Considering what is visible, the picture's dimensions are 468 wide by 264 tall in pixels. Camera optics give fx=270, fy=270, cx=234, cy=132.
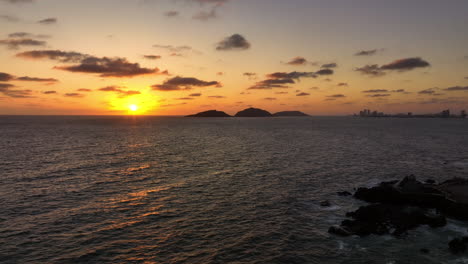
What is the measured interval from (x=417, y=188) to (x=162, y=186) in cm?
3830

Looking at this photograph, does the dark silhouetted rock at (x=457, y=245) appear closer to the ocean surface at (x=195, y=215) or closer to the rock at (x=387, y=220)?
the ocean surface at (x=195, y=215)

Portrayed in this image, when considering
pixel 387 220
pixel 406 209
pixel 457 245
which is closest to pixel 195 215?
pixel 387 220

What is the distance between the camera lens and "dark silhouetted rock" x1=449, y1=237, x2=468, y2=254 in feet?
79.3

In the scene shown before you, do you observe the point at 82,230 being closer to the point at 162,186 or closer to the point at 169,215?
the point at 169,215

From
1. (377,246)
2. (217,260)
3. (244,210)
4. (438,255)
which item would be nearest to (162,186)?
(244,210)

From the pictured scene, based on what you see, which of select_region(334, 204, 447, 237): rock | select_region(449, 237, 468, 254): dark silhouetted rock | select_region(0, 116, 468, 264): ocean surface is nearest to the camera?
select_region(0, 116, 468, 264): ocean surface

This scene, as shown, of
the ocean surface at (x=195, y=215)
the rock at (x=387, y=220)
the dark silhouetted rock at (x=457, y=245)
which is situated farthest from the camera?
the rock at (x=387, y=220)

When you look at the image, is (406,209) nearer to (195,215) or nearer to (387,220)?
(387,220)

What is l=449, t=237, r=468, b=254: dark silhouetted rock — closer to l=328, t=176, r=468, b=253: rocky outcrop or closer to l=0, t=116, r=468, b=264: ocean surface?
l=328, t=176, r=468, b=253: rocky outcrop

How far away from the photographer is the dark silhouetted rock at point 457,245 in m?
24.2

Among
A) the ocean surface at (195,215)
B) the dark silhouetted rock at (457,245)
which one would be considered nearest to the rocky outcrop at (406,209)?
the dark silhouetted rock at (457,245)

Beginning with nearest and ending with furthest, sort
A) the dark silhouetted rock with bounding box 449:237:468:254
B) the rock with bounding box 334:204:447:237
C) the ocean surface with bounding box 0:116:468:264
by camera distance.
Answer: the ocean surface with bounding box 0:116:468:264
the dark silhouetted rock with bounding box 449:237:468:254
the rock with bounding box 334:204:447:237

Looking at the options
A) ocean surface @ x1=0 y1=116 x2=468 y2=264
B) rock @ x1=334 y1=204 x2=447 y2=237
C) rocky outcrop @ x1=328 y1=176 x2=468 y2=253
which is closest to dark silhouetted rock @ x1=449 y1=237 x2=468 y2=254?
rocky outcrop @ x1=328 y1=176 x2=468 y2=253

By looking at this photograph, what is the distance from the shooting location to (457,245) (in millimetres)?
24500
